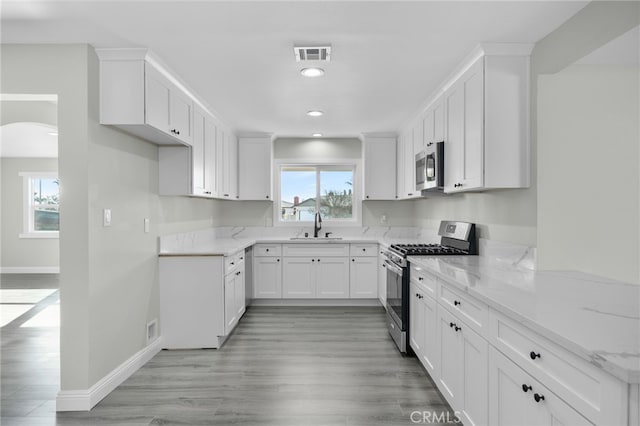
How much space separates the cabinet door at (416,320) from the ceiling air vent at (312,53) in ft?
6.26

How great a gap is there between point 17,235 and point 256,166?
5.79 metres

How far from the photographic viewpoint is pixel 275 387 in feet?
9.05

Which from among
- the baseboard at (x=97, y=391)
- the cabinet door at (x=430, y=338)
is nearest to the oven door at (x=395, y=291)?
the cabinet door at (x=430, y=338)

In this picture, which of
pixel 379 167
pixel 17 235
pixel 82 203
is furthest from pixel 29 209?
pixel 379 167

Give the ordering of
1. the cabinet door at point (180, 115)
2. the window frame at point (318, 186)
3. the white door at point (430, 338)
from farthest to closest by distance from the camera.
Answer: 1. the window frame at point (318, 186)
2. the cabinet door at point (180, 115)
3. the white door at point (430, 338)

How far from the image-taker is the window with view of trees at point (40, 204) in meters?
7.64

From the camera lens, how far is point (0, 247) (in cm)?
749

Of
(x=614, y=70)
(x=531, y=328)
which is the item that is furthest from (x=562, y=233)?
(x=531, y=328)

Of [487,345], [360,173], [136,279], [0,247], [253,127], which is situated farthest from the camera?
[0,247]

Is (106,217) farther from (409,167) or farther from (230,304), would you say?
(409,167)

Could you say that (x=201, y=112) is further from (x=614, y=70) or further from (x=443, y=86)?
(x=614, y=70)

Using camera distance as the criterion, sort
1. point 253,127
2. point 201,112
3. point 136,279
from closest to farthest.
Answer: point 136,279 < point 201,112 < point 253,127

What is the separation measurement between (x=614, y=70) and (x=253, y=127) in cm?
384

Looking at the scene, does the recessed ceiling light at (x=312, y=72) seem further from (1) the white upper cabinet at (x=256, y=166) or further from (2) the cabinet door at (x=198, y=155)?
(1) the white upper cabinet at (x=256, y=166)
